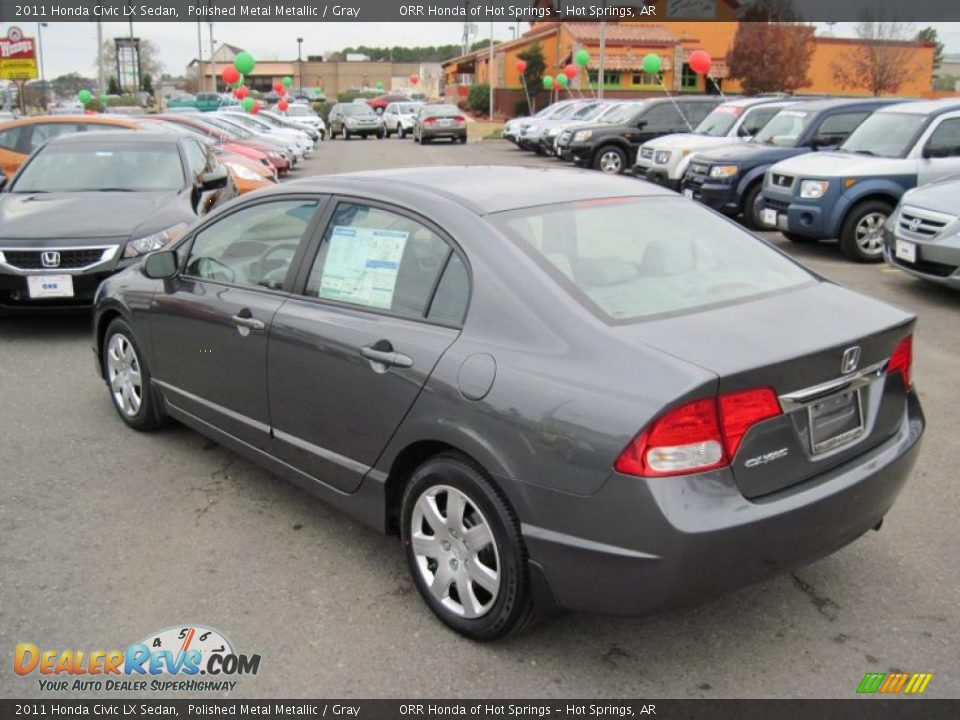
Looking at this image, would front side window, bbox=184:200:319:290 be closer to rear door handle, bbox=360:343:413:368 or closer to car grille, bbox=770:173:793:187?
rear door handle, bbox=360:343:413:368

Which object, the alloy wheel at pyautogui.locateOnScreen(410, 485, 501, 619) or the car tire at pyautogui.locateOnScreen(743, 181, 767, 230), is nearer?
the alloy wheel at pyautogui.locateOnScreen(410, 485, 501, 619)

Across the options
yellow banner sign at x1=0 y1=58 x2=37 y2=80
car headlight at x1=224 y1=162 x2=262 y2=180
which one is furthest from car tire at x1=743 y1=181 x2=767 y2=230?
yellow banner sign at x1=0 y1=58 x2=37 y2=80

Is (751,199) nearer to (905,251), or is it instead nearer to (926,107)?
(926,107)

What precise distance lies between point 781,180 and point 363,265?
8893 millimetres

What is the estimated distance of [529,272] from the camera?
3184 mm

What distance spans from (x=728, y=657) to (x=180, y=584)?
6.97 feet

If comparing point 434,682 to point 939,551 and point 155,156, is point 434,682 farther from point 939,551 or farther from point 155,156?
point 155,156

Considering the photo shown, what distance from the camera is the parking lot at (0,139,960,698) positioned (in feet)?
10.1

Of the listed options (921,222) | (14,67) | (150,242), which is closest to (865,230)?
(921,222)

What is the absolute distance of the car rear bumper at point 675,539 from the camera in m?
2.69

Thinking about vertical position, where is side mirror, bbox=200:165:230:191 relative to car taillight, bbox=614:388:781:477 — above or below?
above

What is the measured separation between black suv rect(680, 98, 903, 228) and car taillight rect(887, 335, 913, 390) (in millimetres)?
9374

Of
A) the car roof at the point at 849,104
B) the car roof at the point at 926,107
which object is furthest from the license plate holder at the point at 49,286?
the car roof at the point at 849,104

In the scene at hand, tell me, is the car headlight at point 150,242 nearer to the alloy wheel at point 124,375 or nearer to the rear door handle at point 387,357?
the alloy wheel at point 124,375
